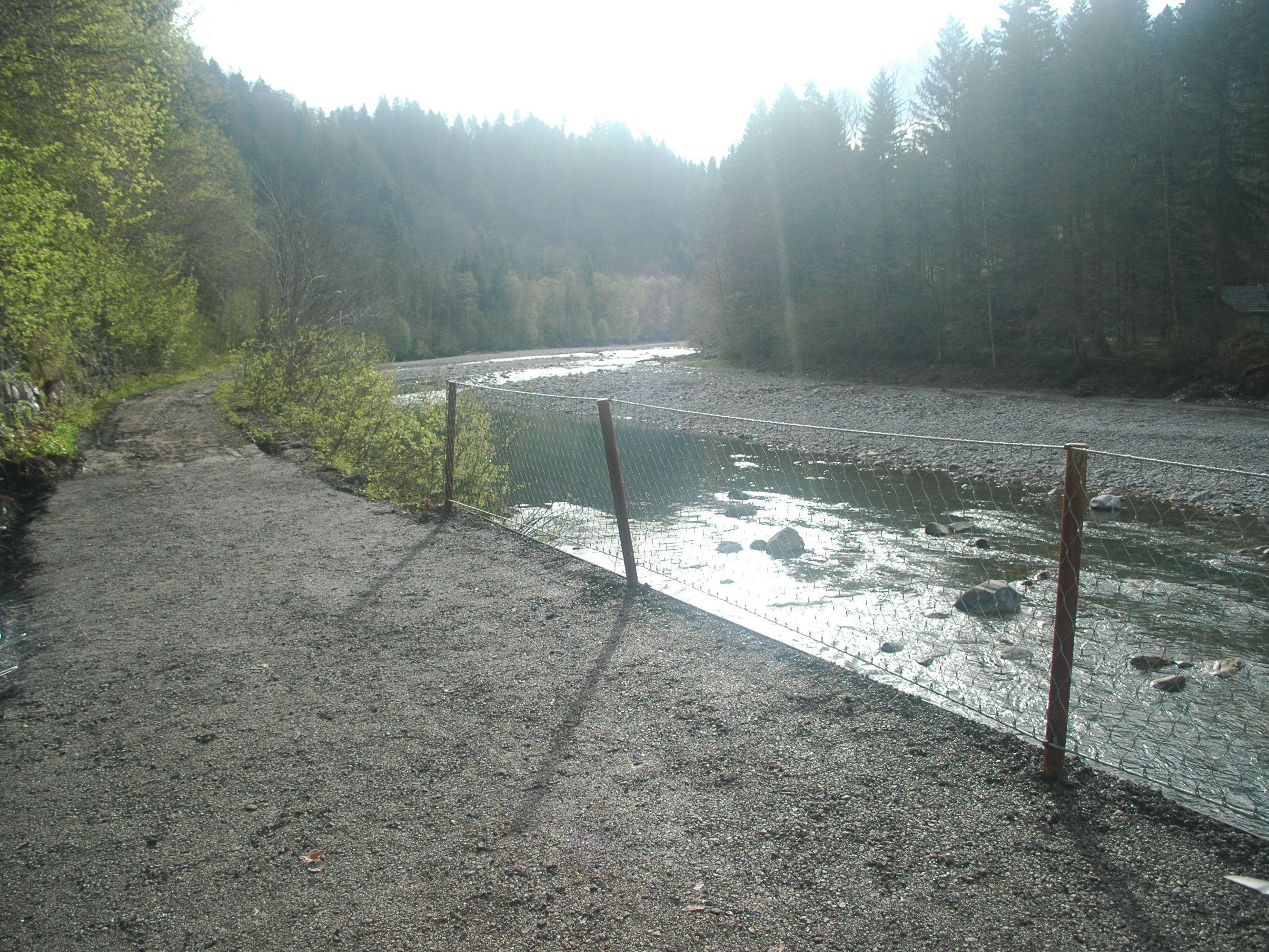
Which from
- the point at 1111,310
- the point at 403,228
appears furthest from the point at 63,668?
the point at 403,228

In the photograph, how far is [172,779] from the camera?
10.6 ft

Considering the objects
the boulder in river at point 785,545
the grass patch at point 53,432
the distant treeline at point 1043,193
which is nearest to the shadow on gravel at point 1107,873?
the boulder in river at point 785,545

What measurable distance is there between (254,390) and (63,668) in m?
15.5

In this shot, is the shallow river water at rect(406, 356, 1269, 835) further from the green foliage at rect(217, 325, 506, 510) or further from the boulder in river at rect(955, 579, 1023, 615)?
the green foliage at rect(217, 325, 506, 510)

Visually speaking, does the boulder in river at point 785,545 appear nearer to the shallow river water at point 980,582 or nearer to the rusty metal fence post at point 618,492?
the shallow river water at point 980,582

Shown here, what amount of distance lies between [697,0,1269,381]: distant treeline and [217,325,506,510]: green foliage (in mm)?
25278

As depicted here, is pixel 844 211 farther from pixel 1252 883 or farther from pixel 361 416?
pixel 1252 883

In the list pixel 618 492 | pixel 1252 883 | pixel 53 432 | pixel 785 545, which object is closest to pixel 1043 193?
pixel 785 545

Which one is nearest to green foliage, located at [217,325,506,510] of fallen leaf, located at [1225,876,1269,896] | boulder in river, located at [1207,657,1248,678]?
boulder in river, located at [1207,657,1248,678]

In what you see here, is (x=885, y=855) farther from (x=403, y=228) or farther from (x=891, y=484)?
(x=403, y=228)

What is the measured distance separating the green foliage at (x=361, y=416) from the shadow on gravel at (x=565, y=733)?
15.4 ft

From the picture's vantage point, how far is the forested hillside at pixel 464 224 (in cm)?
2995

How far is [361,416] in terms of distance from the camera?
46.0 feet

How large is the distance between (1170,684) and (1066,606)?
9.60 ft
